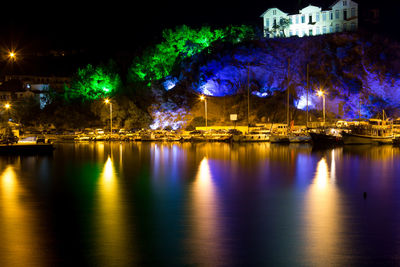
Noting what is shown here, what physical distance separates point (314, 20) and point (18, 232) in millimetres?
86677

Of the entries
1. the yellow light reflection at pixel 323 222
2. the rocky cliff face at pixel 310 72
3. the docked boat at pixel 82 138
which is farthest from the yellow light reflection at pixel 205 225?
the rocky cliff face at pixel 310 72

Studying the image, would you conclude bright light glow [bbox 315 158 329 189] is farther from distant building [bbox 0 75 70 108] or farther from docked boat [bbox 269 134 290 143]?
distant building [bbox 0 75 70 108]

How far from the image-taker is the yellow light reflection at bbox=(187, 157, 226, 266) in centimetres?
1513

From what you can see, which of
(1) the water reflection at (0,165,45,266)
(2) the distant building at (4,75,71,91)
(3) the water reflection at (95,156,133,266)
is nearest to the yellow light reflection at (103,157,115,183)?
(3) the water reflection at (95,156,133,266)

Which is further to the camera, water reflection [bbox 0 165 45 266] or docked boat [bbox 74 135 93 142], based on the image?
docked boat [bbox 74 135 93 142]

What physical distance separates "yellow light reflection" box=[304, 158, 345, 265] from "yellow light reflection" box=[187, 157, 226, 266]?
3.08 meters

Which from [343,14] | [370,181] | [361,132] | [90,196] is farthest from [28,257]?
[343,14]

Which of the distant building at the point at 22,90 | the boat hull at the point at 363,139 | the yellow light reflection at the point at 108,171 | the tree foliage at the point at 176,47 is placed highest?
the tree foliage at the point at 176,47

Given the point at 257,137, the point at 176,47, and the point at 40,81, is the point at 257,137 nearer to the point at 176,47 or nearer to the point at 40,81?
the point at 176,47

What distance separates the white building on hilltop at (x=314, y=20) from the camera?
93.4 meters

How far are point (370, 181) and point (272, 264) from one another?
65.6 feet

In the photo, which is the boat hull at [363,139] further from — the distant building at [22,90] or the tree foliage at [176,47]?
the distant building at [22,90]

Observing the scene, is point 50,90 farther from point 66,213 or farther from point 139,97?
point 66,213

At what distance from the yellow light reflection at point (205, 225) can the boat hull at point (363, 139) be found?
122 feet
